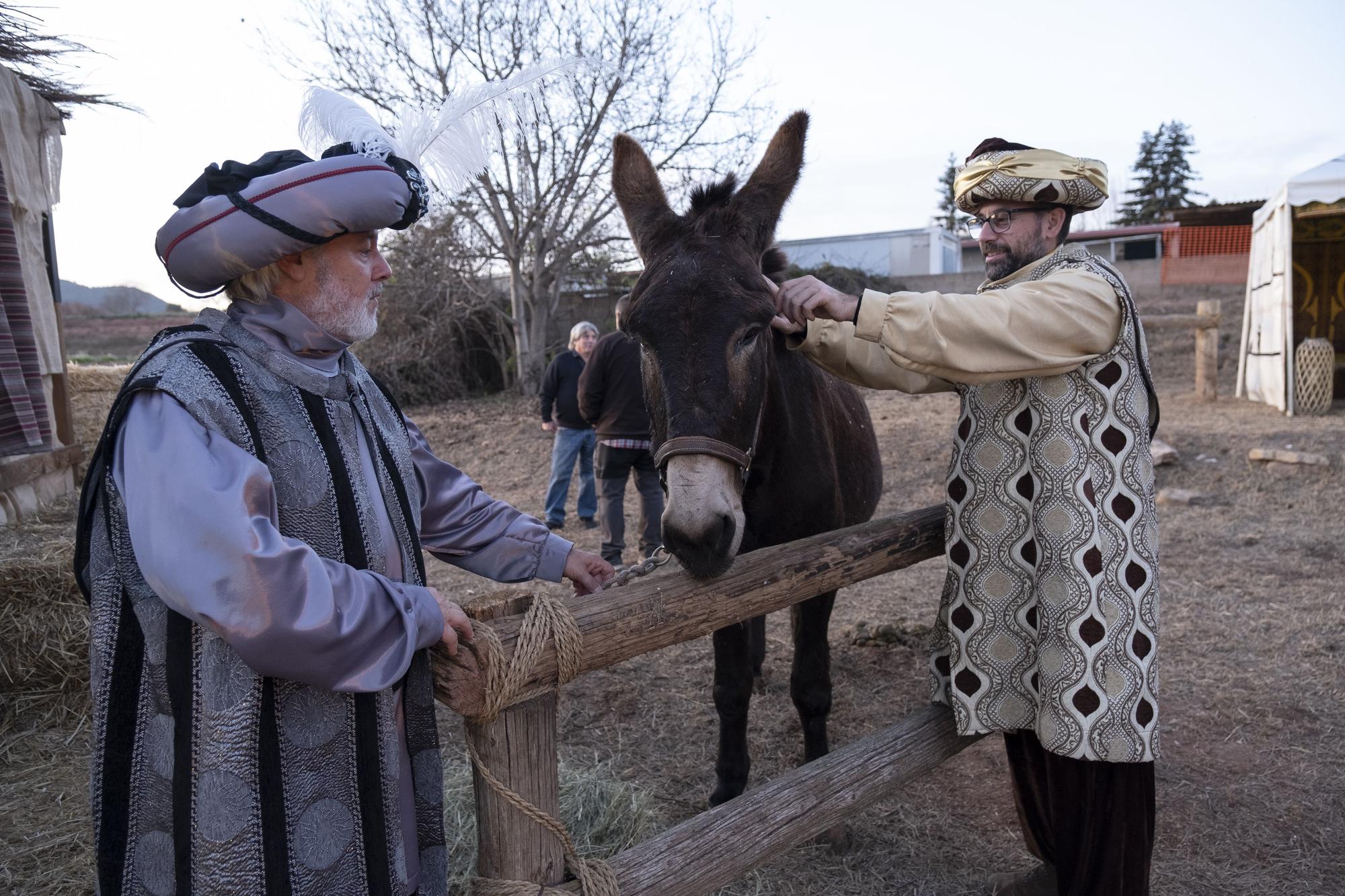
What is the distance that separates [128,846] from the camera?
55.0 inches

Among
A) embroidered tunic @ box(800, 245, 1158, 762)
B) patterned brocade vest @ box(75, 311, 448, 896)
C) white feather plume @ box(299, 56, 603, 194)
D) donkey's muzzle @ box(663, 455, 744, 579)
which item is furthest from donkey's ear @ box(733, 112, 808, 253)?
patterned brocade vest @ box(75, 311, 448, 896)

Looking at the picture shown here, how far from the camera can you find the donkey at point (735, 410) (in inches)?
79.5

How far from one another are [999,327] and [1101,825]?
142 cm

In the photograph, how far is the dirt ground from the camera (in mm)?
3037

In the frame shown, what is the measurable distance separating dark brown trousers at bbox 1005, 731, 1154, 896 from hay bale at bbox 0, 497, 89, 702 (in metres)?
4.31

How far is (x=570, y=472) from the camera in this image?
8.26 metres

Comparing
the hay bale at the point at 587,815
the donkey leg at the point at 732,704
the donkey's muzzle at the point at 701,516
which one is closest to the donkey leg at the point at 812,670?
the donkey leg at the point at 732,704

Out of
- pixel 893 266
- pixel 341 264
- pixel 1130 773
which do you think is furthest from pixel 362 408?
pixel 893 266

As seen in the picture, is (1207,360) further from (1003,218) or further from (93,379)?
(93,379)

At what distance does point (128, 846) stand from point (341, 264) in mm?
1113

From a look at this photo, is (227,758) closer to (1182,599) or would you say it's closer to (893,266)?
(1182,599)

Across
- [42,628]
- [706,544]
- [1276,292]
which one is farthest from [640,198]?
[1276,292]

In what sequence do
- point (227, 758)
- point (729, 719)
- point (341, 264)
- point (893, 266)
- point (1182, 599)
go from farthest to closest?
point (893, 266), point (1182, 599), point (729, 719), point (341, 264), point (227, 758)

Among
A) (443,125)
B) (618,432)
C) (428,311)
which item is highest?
(428,311)
